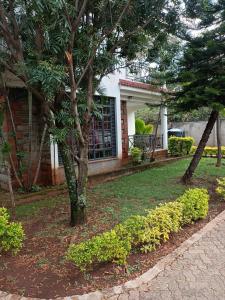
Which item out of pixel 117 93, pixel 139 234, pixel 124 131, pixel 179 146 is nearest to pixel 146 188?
pixel 139 234

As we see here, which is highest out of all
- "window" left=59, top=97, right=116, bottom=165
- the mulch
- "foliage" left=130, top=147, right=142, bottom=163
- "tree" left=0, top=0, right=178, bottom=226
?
"tree" left=0, top=0, right=178, bottom=226

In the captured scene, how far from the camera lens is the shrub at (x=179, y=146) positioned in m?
15.0

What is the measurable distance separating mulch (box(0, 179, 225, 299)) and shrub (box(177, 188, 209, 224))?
0.16 m

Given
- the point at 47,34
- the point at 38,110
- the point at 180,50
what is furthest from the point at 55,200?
the point at 180,50

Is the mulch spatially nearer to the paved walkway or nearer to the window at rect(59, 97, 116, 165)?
the paved walkway

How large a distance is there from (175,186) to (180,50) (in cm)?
356

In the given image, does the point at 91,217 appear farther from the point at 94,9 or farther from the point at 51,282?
the point at 94,9

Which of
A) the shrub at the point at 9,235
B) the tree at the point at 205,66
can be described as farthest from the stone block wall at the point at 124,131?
the shrub at the point at 9,235

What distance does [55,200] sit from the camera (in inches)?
279

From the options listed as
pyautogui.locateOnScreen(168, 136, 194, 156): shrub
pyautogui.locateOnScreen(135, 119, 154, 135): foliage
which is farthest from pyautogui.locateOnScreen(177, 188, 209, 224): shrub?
pyautogui.locateOnScreen(135, 119, 154, 135): foliage

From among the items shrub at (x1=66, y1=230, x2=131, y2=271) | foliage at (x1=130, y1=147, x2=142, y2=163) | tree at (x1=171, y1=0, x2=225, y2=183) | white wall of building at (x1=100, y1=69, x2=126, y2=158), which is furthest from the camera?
foliage at (x1=130, y1=147, x2=142, y2=163)

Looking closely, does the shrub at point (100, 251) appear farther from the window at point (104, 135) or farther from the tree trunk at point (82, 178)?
the window at point (104, 135)

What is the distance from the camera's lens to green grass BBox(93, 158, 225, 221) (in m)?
6.27

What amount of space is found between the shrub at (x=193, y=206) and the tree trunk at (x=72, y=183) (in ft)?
5.90
